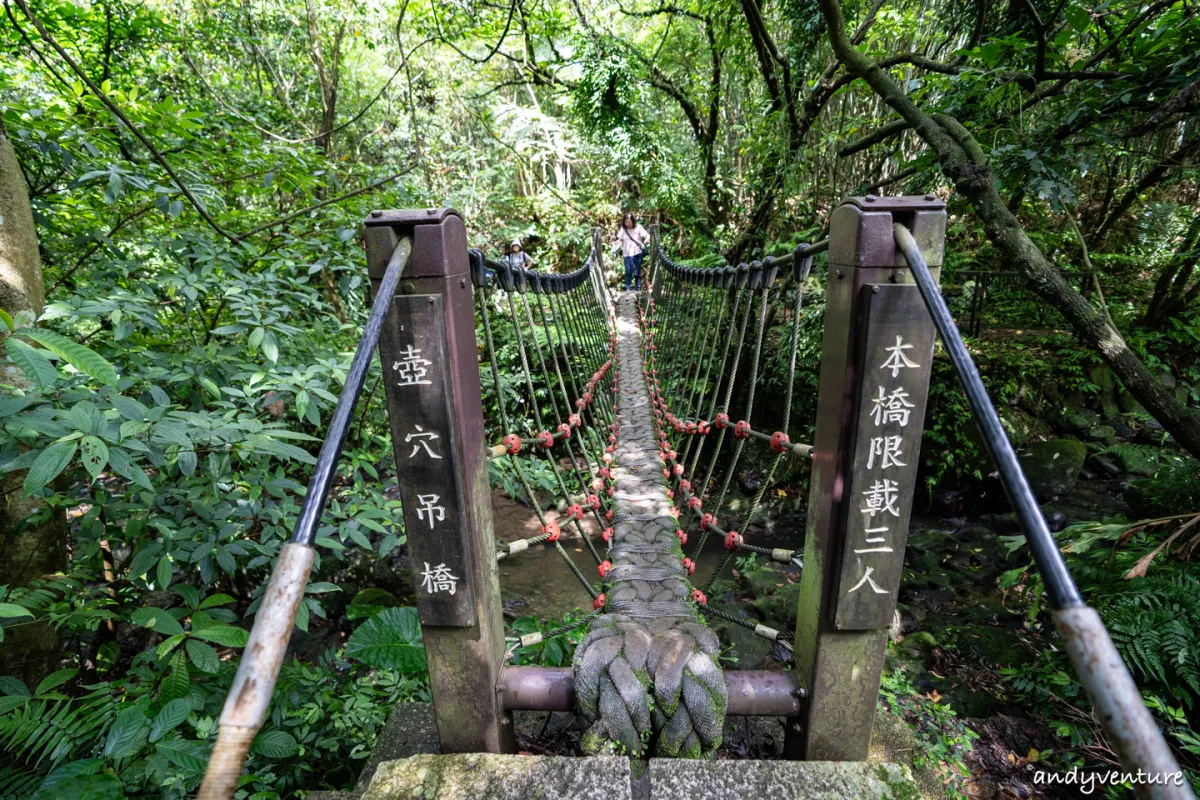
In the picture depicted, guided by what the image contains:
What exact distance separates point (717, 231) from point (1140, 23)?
408cm

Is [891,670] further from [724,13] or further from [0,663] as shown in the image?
[724,13]

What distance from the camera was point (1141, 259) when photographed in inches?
183

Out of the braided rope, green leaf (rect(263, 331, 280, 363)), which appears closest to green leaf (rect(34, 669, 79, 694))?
green leaf (rect(263, 331, 280, 363))

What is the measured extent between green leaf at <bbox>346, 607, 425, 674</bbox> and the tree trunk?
749 millimetres

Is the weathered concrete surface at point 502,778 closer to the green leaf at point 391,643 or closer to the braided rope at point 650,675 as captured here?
the braided rope at point 650,675

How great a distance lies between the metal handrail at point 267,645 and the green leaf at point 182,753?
2.63 ft

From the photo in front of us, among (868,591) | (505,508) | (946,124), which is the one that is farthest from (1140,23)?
(505,508)

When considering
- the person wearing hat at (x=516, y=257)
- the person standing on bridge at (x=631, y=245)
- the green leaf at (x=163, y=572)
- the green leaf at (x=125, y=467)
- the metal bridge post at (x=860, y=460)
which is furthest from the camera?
the person standing on bridge at (x=631, y=245)

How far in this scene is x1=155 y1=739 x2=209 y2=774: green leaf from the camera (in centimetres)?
100

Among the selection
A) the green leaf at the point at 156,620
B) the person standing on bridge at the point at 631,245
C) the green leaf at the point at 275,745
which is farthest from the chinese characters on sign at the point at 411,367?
the person standing on bridge at the point at 631,245

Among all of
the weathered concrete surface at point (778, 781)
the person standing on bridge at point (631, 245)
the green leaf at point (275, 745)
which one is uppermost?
the person standing on bridge at point (631, 245)

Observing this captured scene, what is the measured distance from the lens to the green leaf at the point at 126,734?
0.96m

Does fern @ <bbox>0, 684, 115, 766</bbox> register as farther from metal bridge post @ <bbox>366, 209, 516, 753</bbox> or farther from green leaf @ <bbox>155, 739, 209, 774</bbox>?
Answer: metal bridge post @ <bbox>366, 209, 516, 753</bbox>

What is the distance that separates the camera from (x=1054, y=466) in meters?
3.51
